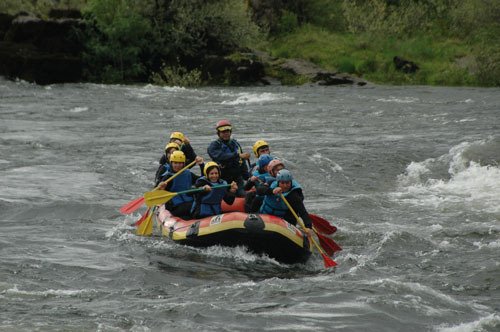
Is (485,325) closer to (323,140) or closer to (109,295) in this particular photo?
(109,295)

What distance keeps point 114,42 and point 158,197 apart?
25.2m

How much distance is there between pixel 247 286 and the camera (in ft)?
30.2

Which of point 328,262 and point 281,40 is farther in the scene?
point 281,40

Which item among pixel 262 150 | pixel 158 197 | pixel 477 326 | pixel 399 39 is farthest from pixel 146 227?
pixel 399 39

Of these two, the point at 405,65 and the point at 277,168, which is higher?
the point at 405,65

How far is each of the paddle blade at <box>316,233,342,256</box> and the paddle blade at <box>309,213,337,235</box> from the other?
25.3 inches

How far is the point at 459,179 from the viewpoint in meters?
16.2

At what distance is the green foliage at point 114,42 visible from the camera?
35469 millimetres

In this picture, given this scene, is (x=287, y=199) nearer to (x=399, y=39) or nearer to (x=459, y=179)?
(x=459, y=179)

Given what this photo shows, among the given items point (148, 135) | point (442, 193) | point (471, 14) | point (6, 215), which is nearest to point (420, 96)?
point (471, 14)

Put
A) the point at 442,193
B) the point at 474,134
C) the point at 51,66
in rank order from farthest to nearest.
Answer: the point at 51,66
the point at 474,134
the point at 442,193

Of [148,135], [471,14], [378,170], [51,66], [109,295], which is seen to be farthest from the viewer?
[471,14]

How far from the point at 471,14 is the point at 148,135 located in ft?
68.0

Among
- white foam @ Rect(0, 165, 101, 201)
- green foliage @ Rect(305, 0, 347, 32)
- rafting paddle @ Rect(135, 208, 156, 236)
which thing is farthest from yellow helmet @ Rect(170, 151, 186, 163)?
green foliage @ Rect(305, 0, 347, 32)
